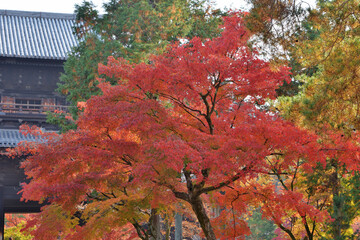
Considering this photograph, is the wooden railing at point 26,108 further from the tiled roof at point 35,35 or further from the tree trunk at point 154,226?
the tree trunk at point 154,226

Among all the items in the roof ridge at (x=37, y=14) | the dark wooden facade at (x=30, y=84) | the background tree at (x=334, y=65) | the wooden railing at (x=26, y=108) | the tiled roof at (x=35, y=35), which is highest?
the roof ridge at (x=37, y=14)

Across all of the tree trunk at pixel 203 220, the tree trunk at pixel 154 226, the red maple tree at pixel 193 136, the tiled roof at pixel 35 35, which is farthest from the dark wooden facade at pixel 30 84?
the tree trunk at pixel 203 220

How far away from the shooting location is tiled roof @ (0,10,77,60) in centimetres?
2343

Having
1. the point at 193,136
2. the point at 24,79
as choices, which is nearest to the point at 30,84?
the point at 24,79

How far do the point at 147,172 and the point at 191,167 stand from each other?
0.87 metres

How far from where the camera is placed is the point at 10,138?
816 inches

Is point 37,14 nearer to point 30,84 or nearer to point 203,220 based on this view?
point 30,84

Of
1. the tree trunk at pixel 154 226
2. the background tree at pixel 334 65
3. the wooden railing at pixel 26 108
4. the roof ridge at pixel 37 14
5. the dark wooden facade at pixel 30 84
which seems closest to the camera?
the background tree at pixel 334 65

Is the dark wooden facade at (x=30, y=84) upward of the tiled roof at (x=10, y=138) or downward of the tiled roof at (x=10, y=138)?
upward

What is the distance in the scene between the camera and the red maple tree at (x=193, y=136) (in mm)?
10219

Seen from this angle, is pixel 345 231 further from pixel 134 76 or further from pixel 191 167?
pixel 134 76

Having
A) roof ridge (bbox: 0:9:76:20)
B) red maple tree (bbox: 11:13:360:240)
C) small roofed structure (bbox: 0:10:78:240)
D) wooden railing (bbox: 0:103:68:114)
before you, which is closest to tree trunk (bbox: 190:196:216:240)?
red maple tree (bbox: 11:13:360:240)

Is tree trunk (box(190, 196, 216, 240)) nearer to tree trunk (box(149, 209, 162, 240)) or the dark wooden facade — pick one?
tree trunk (box(149, 209, 162, 240))

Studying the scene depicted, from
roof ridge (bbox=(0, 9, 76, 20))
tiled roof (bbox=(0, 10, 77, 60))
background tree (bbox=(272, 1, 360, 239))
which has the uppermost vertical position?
roof ridge (bbox=(0, 9, 76, 20))
